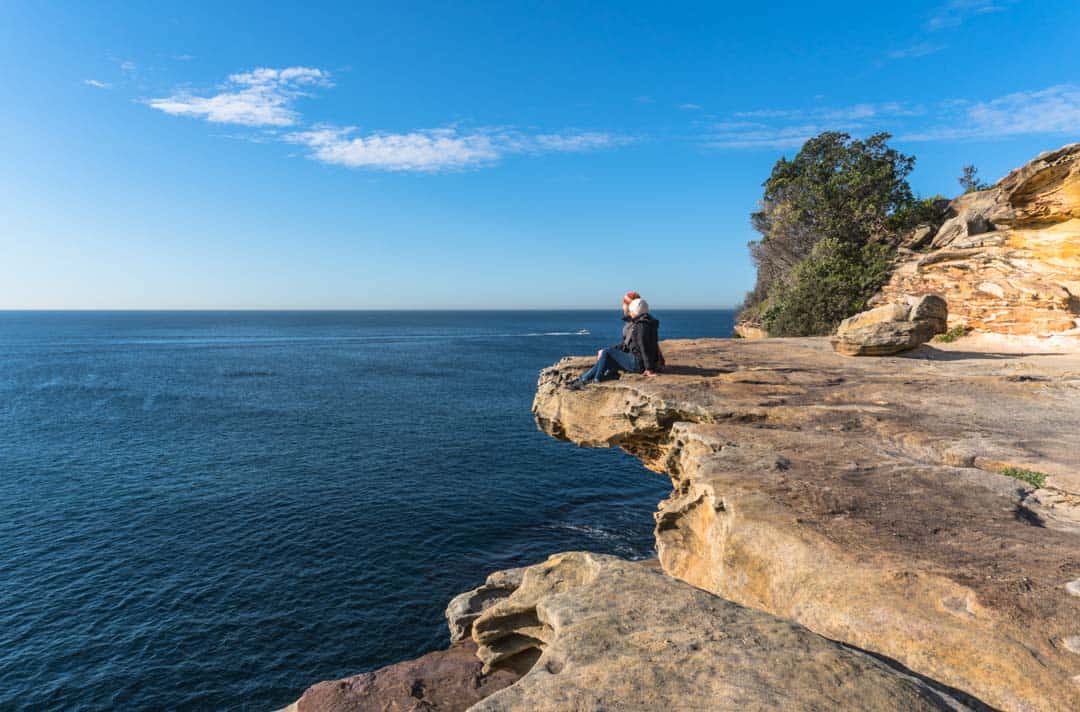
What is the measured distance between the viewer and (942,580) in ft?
20.4

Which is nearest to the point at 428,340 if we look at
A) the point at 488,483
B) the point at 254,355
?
the point at 254,355

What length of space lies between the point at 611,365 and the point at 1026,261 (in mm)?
20274

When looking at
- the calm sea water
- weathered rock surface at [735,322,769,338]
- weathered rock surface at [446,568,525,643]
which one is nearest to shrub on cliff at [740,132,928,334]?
weathered rock surface at [735,322,769,338]

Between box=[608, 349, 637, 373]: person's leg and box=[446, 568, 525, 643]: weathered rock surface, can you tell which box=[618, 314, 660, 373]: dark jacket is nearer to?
box=[608, 349, 637, 373]: person's leg

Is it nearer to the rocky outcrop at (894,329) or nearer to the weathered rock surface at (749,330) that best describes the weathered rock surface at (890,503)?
the rocky outcrop at (894,329)

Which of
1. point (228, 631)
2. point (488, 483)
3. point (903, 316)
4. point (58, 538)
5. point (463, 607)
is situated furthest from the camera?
point (488, 483)

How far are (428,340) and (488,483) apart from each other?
13324cm

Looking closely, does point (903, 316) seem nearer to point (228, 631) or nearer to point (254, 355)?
point (228, 631)

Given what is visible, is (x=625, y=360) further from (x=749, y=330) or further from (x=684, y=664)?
(x=749, y=330)

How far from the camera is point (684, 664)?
506cm

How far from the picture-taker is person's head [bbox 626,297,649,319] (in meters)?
16.1

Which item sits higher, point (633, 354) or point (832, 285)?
point (832, 285)

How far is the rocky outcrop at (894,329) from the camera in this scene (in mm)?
20000

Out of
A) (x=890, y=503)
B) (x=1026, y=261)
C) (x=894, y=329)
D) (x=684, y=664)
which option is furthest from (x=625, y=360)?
(x=1026, y=261)
